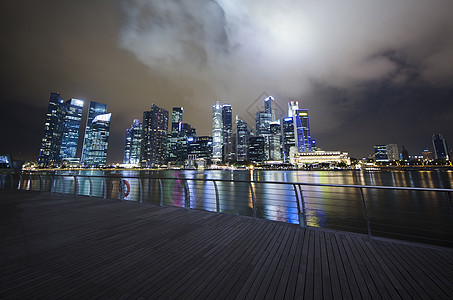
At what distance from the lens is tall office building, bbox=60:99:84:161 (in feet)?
507

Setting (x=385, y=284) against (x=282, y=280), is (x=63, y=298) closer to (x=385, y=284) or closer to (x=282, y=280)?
(x=282, y=280)

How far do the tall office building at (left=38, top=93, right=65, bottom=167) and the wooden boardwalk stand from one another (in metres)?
203

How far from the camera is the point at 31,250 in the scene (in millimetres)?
3268

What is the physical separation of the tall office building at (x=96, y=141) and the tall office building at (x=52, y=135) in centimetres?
2277

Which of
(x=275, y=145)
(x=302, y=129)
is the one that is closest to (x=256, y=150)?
(x=275, y=145)

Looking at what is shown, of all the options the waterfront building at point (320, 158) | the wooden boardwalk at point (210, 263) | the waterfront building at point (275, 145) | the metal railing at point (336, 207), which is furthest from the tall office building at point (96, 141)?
the wooden boardwalk at point (210, 263)

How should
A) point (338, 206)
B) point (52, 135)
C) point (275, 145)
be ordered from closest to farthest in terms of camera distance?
point (338, 206)
point (52, 135)
point (275, 145)

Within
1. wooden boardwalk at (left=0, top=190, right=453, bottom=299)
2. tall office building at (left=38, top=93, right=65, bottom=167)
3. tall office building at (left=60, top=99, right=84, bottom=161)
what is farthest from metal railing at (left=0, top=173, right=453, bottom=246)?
tall office building at (left=38, top=93, right=65, bottom=167)

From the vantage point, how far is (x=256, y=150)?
7318 inches

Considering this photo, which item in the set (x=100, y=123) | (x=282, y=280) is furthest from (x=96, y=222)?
(x=100, y=123)

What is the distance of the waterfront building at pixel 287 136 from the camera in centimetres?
18889

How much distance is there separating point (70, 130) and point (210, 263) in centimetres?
20804

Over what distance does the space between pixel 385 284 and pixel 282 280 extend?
4.38 feet

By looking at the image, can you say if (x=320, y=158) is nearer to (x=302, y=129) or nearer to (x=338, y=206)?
(x=302, y=129)
